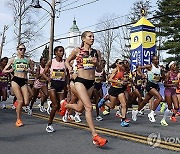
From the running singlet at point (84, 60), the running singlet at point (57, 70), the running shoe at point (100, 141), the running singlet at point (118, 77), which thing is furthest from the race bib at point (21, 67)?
the running shoe at point (100, 141)

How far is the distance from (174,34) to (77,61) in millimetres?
39515

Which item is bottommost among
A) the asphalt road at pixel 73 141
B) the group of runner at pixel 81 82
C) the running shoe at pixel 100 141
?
the asphalt road at pixel 73 141

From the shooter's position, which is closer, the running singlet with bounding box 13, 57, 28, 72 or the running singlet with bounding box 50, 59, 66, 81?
the running singlet with bounding box 50, 59, 66, 81

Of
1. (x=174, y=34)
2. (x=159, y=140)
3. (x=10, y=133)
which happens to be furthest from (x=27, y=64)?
(x=174, y=34)

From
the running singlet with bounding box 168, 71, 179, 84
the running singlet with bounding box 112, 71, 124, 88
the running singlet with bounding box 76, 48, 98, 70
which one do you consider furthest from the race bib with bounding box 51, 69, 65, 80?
the running singlet with bounding box 168, 71, 179, 84

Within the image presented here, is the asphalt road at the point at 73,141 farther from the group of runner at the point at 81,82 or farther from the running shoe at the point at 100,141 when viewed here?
the group of runner at the point at 81,82

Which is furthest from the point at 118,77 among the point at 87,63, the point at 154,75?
the point at 87,63

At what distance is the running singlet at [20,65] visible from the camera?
28.0ft

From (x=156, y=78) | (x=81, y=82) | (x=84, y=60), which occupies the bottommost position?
(x=81, y=82)

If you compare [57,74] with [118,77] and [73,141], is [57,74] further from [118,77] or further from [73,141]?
[73,141]

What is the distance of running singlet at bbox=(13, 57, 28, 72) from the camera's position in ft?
28.0

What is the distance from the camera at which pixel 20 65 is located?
855 cm

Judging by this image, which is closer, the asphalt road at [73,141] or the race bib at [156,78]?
the asphalt road at [73,141]

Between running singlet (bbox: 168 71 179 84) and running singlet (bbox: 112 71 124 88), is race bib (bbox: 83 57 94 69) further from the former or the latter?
running singlet (bbox: 168 71 179 84)
